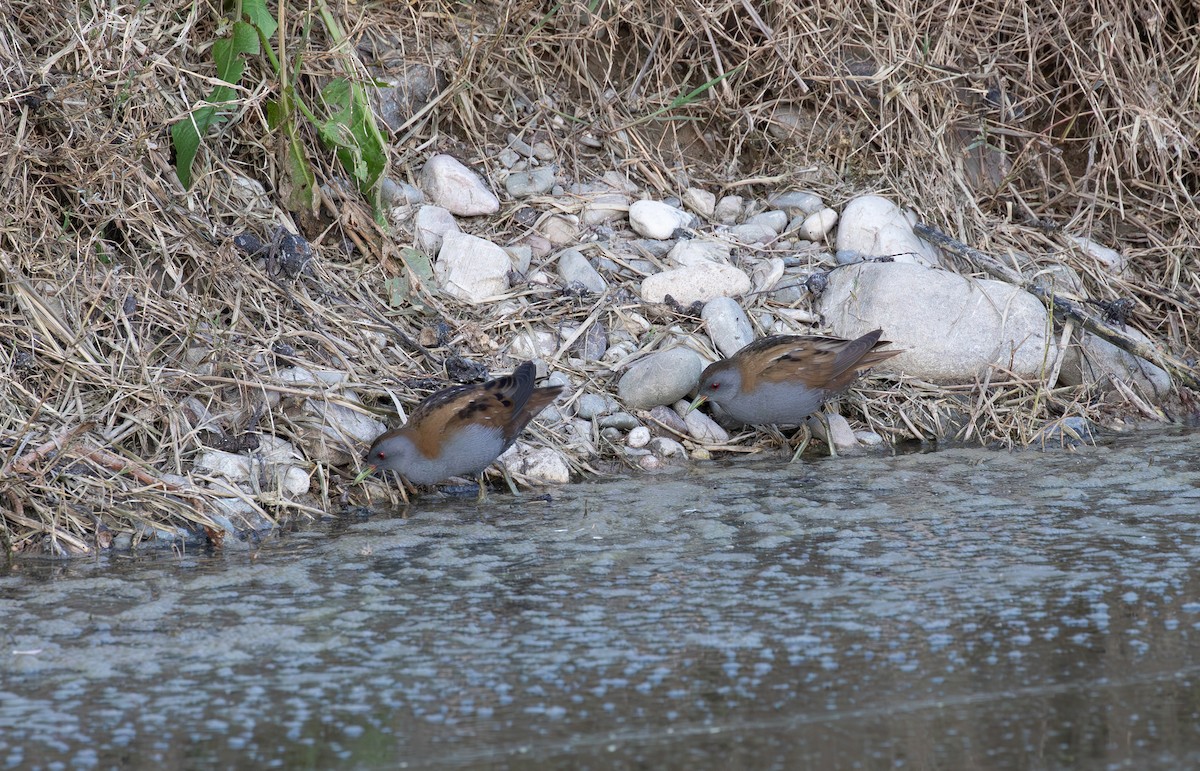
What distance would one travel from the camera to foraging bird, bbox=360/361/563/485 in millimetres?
4941

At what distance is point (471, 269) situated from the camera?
608cm

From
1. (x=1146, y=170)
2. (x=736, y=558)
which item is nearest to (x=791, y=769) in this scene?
(x=736, y=558)

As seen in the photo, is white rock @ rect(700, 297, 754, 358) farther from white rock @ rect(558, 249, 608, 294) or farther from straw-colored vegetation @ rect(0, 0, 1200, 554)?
white rock @ rect(558, 249, 608, 294)

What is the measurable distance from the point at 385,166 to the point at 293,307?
79 cm

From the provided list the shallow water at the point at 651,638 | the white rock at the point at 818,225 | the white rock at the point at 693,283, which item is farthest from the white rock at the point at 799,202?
the shallow water at the point at 651,638

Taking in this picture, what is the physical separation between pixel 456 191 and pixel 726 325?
1495mm

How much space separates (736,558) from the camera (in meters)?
4.15

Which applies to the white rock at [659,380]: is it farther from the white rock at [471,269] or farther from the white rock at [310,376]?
the white rock at [310,376]

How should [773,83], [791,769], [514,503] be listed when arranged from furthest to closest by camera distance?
[773,83] < [514,503] < [791,769]

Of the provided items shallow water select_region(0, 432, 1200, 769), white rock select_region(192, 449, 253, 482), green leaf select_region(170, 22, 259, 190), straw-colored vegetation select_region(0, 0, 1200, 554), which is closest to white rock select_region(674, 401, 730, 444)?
straw-colored vegetation select_region(0, 0, 1200, 554)

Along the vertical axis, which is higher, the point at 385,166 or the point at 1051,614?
the point at 385,166

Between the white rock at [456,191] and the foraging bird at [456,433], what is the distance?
1.59 metres

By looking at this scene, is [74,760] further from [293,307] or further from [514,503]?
[293,307]

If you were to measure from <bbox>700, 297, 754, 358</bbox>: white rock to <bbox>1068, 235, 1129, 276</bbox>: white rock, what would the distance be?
6.77 feet
